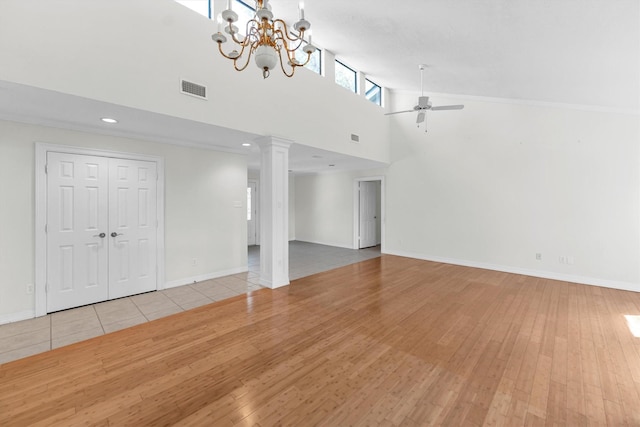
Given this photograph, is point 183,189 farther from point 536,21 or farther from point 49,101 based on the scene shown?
point 536,21

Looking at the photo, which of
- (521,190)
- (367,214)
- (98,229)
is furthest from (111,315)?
(521,190)

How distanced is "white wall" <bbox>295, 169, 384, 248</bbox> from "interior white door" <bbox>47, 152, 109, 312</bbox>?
236 inches

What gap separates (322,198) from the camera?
9.11m

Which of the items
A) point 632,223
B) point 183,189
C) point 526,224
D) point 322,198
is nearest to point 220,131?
point 183,189

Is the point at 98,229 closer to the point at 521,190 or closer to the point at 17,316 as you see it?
the point at 17,316

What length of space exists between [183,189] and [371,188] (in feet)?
18.8

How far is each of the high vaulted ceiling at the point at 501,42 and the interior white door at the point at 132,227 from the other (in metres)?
3.33

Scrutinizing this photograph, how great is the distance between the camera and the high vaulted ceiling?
261cm

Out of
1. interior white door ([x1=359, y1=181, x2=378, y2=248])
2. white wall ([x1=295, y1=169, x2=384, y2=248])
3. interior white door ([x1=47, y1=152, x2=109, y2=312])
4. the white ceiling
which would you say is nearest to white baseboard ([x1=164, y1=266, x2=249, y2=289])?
interior white door ([x1=47, y1=152, x2=109, y2=312])

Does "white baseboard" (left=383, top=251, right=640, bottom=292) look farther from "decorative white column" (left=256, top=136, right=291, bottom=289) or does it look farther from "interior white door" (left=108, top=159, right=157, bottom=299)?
"interior white door" (left=108, top=159, right=157, bottom=299)

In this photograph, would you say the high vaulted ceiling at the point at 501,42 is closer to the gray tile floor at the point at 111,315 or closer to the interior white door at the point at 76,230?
the interior white door at the point at 76,230

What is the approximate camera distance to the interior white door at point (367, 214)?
8414 mm

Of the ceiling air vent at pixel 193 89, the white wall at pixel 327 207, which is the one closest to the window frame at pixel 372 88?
the white wall at pixel 327 207

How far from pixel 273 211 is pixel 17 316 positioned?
3439 millimetres
